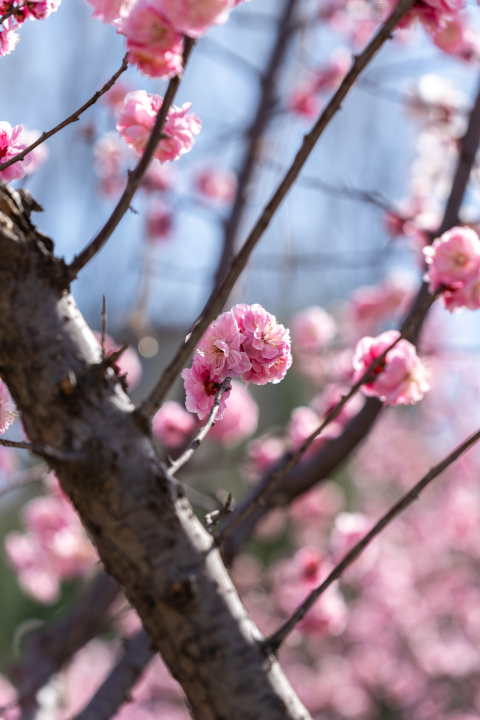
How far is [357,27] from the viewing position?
347 centimetres

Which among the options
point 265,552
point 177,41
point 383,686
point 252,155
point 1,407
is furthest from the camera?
point 265,552

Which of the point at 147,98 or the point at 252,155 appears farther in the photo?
the point at 252,155

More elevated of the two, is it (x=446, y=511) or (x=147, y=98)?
(x=446, y=511)

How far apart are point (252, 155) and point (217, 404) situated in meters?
2.11

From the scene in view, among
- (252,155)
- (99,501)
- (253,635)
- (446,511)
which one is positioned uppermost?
(252,155)

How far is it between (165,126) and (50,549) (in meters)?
3.02

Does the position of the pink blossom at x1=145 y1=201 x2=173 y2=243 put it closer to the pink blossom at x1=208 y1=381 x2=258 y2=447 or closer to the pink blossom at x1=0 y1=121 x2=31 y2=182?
the pink blossom at x1=208 y1=381 x2=258 y2=447

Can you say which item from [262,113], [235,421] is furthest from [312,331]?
[262,113]

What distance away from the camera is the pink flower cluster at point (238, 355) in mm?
917

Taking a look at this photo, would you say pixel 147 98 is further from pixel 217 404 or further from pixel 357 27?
pixel 357 27

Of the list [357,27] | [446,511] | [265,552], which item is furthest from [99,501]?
[265,552]

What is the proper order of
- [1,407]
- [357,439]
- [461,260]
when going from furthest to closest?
[357,439] → [461,260] → [1,407]

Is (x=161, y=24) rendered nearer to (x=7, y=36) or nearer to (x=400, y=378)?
(x=7, y=36)

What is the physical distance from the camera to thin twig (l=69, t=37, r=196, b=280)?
2.40ft
